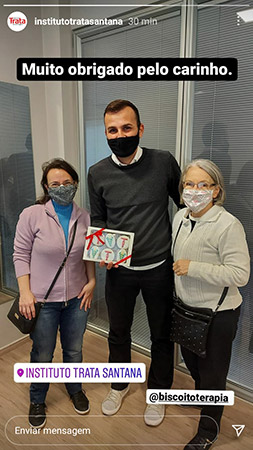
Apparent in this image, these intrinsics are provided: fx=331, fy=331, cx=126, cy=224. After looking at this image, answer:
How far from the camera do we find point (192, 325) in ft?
4.35

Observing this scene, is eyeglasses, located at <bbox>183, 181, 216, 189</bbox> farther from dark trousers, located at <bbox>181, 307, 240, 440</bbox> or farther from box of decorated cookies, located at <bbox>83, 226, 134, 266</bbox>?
dark trousers, located at <bbox>181, 307, 240, 440</bbox>

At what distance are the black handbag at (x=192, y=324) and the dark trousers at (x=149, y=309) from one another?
0.10m

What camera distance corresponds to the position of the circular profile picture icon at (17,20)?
1.27m

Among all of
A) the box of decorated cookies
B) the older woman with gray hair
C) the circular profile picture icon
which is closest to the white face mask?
the older woman with gray hair

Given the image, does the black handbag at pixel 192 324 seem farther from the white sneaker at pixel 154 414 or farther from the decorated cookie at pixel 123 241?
the white sneaker at pixel 154 414

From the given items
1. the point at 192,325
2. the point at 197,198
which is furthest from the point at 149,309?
the point at 197,198

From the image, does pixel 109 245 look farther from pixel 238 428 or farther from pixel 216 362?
pixel 238 428

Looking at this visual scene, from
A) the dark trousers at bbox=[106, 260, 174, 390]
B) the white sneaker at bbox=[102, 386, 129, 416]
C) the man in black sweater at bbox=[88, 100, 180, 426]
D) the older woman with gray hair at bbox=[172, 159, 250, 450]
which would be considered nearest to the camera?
the older woman with gray hair at bbox=[172, 159, 250, 450]

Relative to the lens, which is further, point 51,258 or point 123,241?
point 51,258

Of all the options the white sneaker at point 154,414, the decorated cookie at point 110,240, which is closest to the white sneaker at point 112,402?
the white sneaker at point 154,414

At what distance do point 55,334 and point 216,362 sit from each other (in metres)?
0.73

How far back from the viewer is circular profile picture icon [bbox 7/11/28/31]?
1.27 metres

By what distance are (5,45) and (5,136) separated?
467mm

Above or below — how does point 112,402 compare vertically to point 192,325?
below
